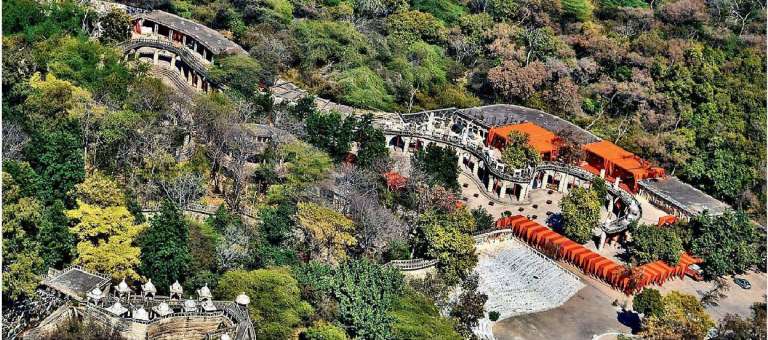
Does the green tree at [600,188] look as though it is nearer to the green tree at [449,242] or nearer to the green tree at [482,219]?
the green tree at [482,219]

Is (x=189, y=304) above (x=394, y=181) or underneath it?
above

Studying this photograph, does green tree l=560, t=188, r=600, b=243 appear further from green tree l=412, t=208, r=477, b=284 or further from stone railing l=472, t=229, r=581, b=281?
green tree l=412, t=208, r=477, b=284

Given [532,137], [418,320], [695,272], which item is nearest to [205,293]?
[418,320]

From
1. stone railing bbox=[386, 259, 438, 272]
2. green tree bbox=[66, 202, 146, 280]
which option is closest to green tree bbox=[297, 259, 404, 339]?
stone railing bbox=[386, 259, 438, 272]

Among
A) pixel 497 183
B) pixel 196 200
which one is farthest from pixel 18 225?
pixel 497 183

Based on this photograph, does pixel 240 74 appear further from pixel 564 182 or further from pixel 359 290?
pixel 359 290

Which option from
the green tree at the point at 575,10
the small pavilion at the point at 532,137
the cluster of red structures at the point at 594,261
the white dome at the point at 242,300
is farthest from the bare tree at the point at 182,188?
the green tree at the point at 575,10
